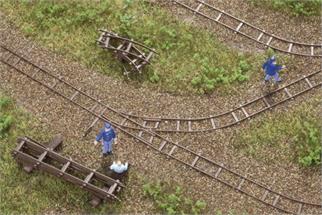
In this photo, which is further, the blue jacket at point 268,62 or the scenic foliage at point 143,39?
the scenic foliage at point 143,39

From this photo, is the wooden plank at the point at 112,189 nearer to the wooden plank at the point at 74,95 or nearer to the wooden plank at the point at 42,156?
the wooden plank at the point at 42,156

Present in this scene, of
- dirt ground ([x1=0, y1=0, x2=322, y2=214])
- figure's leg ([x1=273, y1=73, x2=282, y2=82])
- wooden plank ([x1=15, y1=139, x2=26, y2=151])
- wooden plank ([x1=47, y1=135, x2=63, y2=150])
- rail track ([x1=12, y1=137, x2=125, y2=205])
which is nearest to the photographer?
rail track ([x1=12, y1=137, x2=125, y2=205])

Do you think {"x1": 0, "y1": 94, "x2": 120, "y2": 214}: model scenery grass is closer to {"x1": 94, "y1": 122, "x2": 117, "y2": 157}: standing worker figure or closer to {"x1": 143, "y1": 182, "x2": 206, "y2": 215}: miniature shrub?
{"x1": 143, "y1": 182, "x2": 206, "y2": 215}: miniature shrub

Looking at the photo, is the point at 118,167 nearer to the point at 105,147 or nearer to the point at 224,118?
the point at 105,147

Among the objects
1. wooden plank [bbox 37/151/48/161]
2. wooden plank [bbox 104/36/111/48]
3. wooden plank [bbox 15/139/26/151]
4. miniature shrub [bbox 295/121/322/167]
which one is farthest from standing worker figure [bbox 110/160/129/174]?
miniature shrub [bbox 295/121/322/167]

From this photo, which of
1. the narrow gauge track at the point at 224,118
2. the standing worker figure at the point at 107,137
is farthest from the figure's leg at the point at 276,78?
the standing worker figure at the point at 107,137

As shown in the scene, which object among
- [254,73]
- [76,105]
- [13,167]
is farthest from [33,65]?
[254,73]

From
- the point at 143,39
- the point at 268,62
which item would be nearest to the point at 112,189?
the point at 143,39
